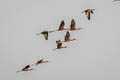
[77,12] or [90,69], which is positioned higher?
[77,12]

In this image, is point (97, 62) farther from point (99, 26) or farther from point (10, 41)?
point (10, 41)

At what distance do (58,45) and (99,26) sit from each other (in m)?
0.81

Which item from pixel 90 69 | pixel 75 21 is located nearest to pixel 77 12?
pixel 75 21

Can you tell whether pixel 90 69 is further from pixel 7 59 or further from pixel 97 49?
pixel 7 59

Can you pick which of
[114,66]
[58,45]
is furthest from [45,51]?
[114,66]

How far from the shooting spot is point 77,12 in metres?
12.4

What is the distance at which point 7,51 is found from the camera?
12.4 metres

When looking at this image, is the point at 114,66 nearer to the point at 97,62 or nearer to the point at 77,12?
the point at 97,62

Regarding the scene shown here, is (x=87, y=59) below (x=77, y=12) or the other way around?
below

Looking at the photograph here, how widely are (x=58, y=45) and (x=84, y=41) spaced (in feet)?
1.74

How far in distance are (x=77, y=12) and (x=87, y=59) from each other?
0.80 metres

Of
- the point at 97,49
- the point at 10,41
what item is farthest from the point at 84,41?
the point at 10,41

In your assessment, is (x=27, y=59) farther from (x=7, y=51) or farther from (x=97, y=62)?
(x=97, y=62)

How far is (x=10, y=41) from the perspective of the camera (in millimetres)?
12438
